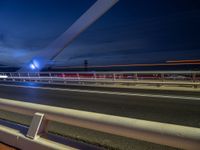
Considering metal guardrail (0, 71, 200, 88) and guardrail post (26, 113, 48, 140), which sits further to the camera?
metal guardrail (0, 71, 200, 88)

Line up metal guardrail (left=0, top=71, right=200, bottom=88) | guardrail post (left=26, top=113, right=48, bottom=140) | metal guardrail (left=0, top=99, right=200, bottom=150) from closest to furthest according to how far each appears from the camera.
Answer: metal guardrail (left=0, top=99, right=200, bottom=150) → guardrail post (left=26, top=113, right=48, bottom=140) → metal guardrail (left=0, top=71, right=200, bottom=88)

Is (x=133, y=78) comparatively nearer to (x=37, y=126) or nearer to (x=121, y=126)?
(x=37, y=126)

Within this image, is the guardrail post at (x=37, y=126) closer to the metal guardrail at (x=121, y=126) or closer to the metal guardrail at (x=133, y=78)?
the metal guardrail at (x=121, y=126)

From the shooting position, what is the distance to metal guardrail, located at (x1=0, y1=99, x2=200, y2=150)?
10.9 feet

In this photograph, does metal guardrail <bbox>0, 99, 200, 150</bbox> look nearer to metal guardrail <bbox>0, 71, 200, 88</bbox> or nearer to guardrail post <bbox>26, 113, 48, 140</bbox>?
guardrail post <bbox>26, 113, 48, 140</bbox>

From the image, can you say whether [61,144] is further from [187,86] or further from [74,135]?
[187,86]

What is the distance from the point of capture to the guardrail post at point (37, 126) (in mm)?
4840

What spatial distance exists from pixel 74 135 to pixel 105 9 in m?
34.0

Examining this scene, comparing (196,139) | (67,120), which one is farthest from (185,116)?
(196,139)

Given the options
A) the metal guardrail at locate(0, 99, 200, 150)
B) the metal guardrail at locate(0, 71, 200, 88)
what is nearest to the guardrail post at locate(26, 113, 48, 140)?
the metal guardrail at locate(0, 99, 200, 150)

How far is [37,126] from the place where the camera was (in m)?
4.88

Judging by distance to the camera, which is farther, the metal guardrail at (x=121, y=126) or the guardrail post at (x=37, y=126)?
the guardrail post at (x=37, y=126)

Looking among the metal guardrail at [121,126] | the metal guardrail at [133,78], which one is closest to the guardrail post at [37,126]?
Result: the metal guardrail at [121,126]

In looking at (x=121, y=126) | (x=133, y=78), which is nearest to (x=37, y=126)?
(x=121, y=126)
